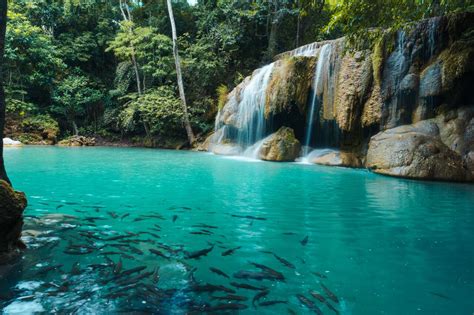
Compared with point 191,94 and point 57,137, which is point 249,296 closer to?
point 191,94

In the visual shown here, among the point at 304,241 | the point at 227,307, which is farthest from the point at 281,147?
the point at 227,307

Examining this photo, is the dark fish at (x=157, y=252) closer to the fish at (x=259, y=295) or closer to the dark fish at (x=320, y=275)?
the fish at (x=259, y=295)

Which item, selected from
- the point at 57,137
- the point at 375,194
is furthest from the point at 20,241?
the point at 57,137

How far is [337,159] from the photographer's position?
1293cm

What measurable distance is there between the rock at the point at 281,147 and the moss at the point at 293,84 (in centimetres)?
105

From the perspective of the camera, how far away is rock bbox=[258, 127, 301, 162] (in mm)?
14125

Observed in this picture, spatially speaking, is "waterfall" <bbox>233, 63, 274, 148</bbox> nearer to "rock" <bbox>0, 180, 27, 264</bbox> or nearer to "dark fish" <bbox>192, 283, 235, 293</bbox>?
"rock" <bbox>0, 180, 27, 264</bbox>

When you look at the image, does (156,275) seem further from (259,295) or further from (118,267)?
(259,295)

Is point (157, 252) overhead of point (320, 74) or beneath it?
beneath

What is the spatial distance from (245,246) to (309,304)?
1.36m

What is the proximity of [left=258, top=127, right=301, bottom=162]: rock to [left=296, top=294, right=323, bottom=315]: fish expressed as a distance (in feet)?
37.9

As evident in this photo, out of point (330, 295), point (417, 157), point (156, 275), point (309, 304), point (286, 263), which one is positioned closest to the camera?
point (309, 304)

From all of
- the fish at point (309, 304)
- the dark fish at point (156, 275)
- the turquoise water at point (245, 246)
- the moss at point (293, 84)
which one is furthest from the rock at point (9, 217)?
the moss at point (293, 84)

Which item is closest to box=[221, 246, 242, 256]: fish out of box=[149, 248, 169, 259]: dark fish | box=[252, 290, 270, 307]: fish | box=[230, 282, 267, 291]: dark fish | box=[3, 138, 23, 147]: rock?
box=[149, 248, 169, 259]: dark fish
